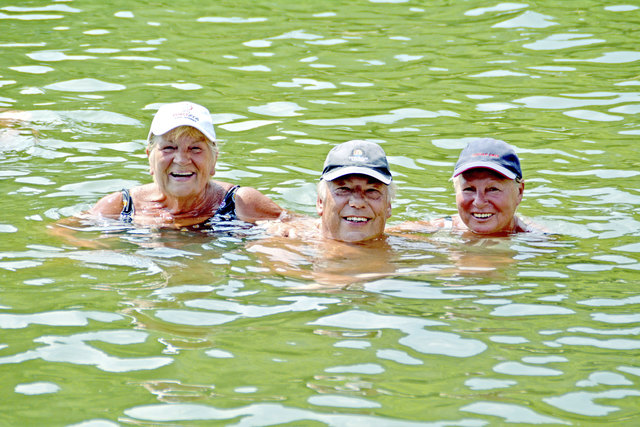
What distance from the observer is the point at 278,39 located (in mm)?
13977

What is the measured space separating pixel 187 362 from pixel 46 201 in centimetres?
405

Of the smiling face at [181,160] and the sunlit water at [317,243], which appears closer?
the sunlit water at [317,243]

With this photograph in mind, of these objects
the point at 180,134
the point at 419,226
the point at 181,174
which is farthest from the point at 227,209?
the point at 419,226

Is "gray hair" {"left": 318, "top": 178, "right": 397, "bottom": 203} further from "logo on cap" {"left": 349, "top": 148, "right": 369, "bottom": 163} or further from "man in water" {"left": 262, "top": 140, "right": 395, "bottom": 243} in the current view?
"logo on cap" {"left": 349, "top": 148, "right": 369, "bottom": 163}

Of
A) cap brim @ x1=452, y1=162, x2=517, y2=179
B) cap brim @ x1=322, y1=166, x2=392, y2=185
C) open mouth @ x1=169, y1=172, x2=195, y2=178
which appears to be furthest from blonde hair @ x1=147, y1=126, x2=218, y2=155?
cap brim @ x1=452, y1=162, x2=517, y2=179

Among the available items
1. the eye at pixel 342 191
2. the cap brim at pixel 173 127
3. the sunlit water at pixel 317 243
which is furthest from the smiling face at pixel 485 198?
the cap brim at pixel 173 127

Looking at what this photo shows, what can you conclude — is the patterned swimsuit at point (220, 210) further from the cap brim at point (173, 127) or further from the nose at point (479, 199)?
the nose at point (479, 199)

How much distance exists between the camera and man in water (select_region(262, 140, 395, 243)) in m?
7.34

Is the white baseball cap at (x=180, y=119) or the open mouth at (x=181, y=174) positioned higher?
the white baseball cap at (x=180, y=119)

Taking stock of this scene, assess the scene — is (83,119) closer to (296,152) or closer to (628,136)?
(296,152)

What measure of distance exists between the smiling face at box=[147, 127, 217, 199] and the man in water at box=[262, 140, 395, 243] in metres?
1.08

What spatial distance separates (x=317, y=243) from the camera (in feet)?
25.0

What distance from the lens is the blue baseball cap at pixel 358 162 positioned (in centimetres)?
729

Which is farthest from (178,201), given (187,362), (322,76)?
(322,76)
